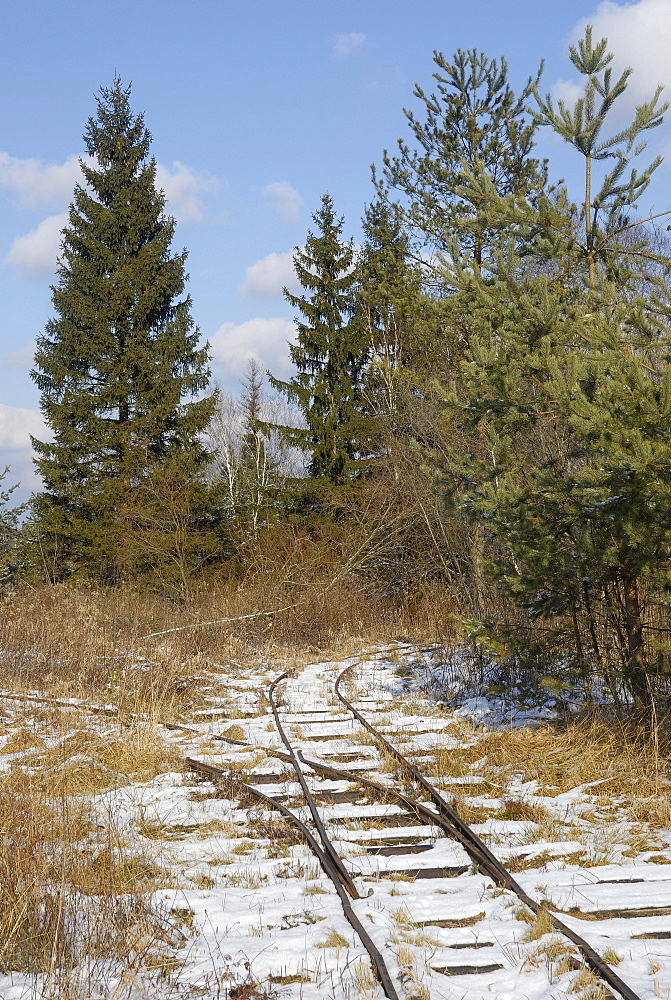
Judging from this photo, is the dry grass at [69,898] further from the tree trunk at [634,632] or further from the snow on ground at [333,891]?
the tree trunk at [634,632]

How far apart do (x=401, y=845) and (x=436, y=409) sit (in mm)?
11834

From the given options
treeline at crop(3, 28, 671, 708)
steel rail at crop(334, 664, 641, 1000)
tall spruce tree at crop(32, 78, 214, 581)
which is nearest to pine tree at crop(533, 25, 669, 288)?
treeline at crop(3, 28, 671, 708)

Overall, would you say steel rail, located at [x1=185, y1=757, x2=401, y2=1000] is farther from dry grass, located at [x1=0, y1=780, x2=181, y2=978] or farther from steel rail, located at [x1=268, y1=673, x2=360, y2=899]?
dry grass, located at [x1=0, y1=780, x2=181, y2=978]

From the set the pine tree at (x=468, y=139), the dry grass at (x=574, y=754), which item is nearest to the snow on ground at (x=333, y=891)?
the dry grass at (x=574, y=754)

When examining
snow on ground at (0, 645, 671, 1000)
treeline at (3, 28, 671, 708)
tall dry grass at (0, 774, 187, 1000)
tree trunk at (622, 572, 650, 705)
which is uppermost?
treeline at (3, 28, 671, 708)

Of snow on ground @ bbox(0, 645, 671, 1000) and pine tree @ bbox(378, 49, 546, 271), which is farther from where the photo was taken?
pine tree @ bbox(378, 49, 546, 271)

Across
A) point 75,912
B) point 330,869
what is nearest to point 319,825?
point 330,869

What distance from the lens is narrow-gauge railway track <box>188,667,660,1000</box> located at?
13.1ft

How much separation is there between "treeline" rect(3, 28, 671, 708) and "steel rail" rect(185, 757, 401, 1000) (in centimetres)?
300

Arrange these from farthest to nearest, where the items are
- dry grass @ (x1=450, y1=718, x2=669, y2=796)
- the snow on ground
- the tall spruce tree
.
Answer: the tall spruce tree → dry grass @ (x1=450, y1=718, x2=669, y2=796) → the snow on ground

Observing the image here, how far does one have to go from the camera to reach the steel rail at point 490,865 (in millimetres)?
3815

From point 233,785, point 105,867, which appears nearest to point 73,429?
point 233,785

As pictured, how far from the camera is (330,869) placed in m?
5.31

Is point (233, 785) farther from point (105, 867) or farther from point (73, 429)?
point (73, 429)
